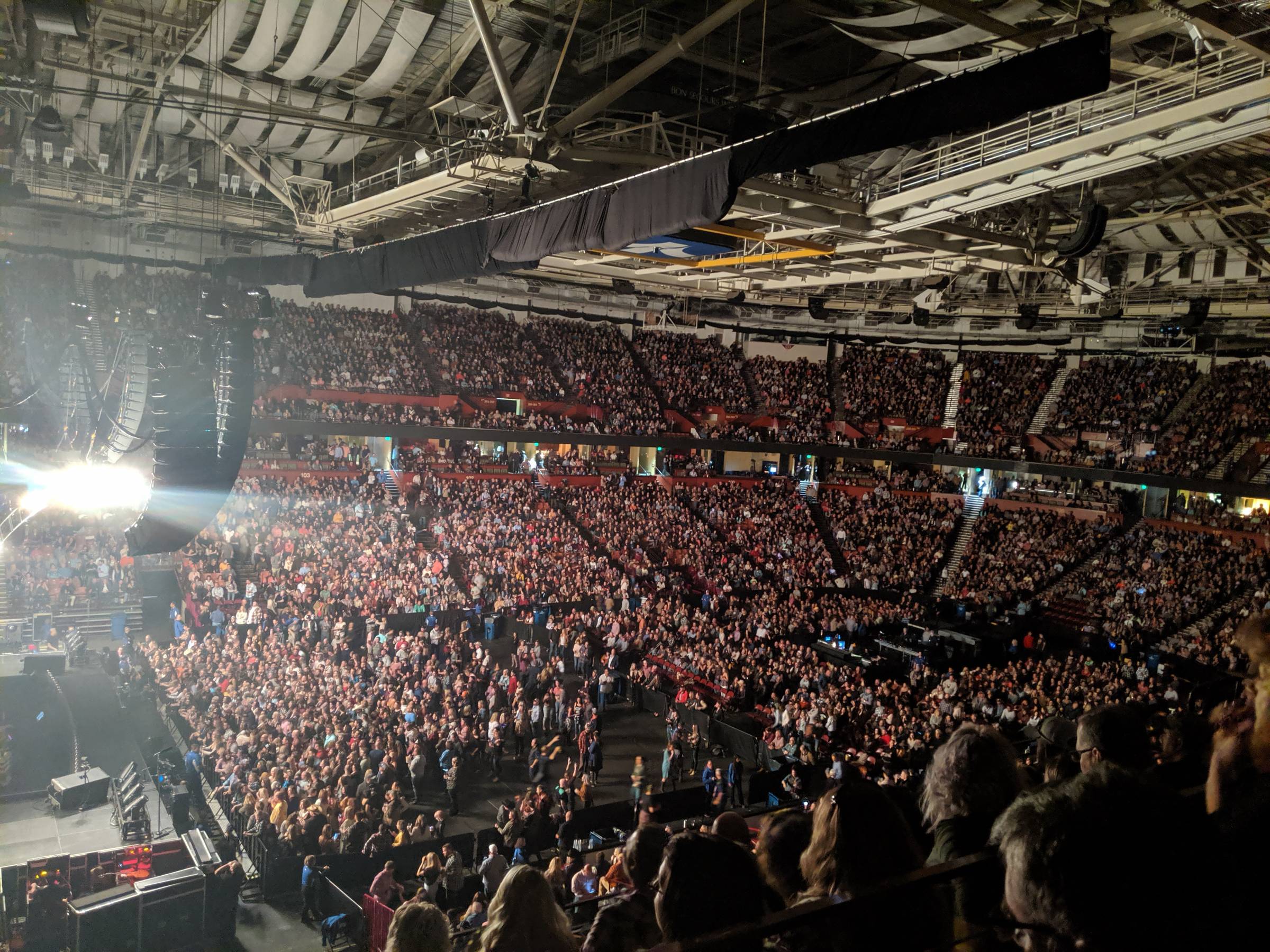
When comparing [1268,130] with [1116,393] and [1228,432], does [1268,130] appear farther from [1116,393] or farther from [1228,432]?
[1116,393]

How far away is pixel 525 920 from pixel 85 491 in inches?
712

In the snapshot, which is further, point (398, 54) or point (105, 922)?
point (398, 54)

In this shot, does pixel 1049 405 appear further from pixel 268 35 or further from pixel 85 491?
pixel 85 491

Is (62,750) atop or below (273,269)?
below

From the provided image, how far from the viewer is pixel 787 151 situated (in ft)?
20.4

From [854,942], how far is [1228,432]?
100 ft

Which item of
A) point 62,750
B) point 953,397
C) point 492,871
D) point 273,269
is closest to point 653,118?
point 273,269

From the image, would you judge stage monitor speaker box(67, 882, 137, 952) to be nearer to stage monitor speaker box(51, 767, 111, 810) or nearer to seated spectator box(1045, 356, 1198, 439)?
stage monitor speaker box(51, 767, 111, 810)

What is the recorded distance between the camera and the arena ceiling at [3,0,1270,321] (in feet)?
27.0

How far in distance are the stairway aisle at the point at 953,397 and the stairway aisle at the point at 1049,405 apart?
113 inches

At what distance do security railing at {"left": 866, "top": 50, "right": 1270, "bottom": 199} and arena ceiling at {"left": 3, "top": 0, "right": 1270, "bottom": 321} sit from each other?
48mm

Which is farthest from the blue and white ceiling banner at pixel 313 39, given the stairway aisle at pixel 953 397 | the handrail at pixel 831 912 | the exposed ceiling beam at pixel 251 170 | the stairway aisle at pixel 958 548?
the stairway aisle at pixel 953 397

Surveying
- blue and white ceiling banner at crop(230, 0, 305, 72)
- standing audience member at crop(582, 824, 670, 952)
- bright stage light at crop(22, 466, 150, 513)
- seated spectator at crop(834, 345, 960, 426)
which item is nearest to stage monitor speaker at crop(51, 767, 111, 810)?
bright stage light at crop(22, 466, 150, 513)

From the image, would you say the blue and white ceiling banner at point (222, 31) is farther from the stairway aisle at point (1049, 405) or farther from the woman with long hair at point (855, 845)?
the stairway aisle at point (1049, 405)
